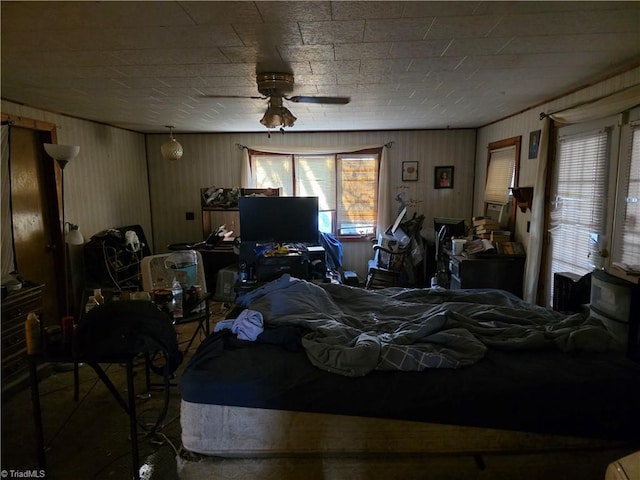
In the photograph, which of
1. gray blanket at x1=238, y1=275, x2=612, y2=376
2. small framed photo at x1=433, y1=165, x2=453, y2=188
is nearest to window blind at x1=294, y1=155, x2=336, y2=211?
small framed photo at x1=433, y1=165, x2=453, y2=188

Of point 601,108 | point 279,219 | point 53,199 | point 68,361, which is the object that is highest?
point 601,108

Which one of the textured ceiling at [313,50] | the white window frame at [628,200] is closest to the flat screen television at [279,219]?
the textured ceiling at [313,50]

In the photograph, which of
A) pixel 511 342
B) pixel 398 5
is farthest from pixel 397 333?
pixel 398 5

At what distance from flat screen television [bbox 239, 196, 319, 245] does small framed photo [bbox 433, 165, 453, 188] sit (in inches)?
81.3

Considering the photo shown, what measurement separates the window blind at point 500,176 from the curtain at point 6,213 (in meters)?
5.01

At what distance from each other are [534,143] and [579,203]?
934 mm

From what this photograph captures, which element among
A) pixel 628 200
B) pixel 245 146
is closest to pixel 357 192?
pixel 245 146

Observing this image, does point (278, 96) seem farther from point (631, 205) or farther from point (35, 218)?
point (35, 218)

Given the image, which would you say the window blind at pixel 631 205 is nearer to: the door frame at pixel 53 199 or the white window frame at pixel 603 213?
the white window frame at pixel 603 213

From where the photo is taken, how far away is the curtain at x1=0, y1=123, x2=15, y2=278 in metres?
3.23

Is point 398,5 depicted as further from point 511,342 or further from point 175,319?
point 175,319

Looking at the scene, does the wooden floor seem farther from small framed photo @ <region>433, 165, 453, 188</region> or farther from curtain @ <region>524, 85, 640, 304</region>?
small framed photo @ <region>433, 165, 453, 188</region>

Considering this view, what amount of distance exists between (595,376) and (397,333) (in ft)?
3.21

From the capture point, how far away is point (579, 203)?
10.4 feet
